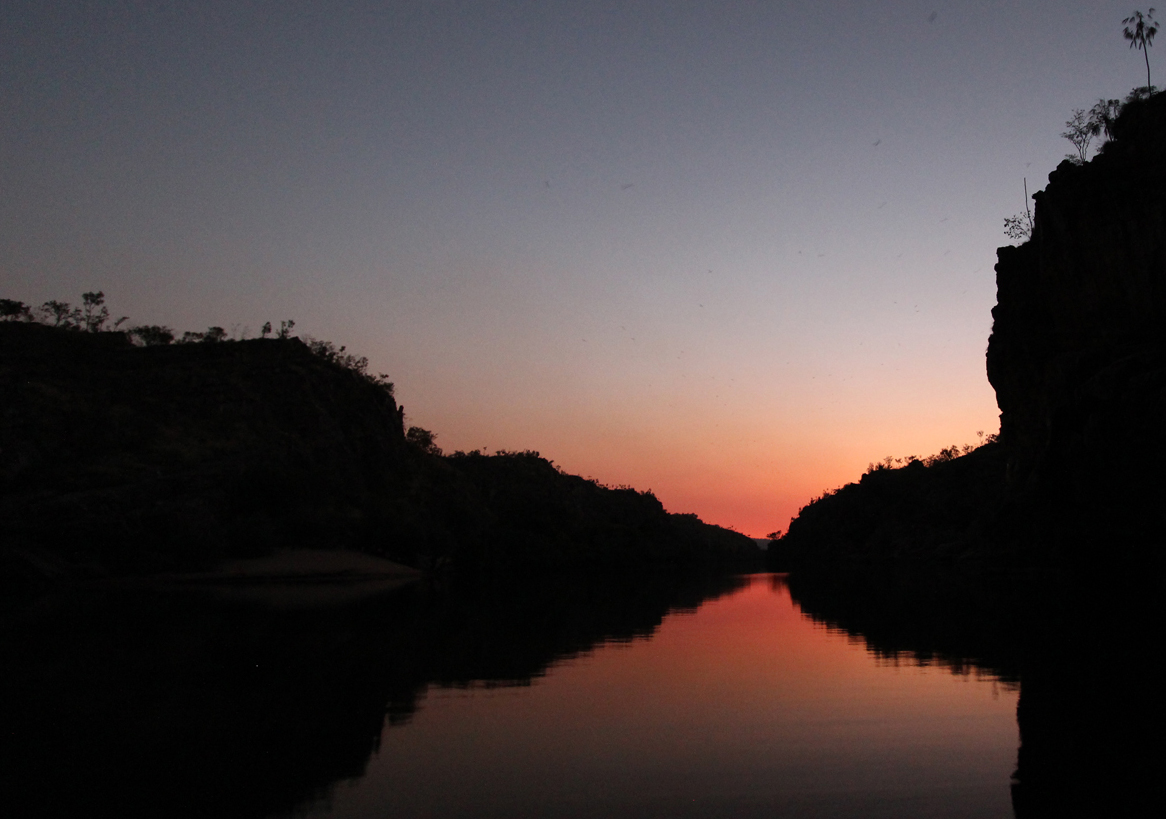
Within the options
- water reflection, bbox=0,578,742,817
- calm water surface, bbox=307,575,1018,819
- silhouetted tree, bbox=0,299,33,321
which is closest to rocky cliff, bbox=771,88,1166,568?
water reflection, bbox=0,578,742,817

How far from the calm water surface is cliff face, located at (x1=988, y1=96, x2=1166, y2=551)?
2713 cm

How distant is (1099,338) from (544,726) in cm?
4506

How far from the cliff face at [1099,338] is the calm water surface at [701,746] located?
89.0 ft

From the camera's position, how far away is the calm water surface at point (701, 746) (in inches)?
274

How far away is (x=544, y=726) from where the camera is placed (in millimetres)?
9844

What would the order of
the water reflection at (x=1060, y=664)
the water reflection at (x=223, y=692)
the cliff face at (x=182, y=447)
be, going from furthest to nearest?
the cliff face at (x=182, y=447) → the water reflection at (x=223, y=692) → the water reflection at (x=1060, y=664)

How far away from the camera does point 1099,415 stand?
122ft

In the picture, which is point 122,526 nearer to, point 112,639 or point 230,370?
point 230,370

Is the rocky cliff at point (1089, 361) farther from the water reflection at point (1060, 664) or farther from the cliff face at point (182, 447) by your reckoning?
the cliff face at point (182, 447)

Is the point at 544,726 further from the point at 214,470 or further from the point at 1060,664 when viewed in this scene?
the point at 214,470

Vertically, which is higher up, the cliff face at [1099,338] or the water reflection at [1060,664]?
the cliff face at [1099,338]

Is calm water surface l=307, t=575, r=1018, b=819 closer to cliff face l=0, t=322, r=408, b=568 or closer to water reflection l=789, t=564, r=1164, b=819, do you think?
water reflection l=789, t=564, r=1164, b=819

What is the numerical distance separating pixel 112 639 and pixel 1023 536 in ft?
194

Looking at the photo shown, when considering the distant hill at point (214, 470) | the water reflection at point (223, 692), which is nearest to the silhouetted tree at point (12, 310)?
the distant hill at point (214, 470)
